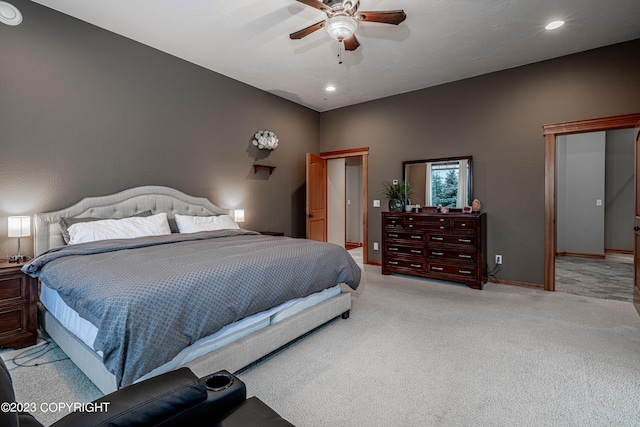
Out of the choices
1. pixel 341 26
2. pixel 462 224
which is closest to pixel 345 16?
pixel 341 26

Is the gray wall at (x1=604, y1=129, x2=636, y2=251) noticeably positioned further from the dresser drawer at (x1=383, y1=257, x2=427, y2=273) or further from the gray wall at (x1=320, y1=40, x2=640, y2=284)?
the dresser drawer at (x1=383, y1=257, x2=427, y2=273)

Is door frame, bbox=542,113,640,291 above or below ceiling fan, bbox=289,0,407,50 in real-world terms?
below

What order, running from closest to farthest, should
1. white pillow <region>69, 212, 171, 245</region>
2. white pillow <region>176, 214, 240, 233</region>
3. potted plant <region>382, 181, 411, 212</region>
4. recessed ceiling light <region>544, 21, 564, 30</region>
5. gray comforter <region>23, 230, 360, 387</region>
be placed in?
1. gray comforter <region>23, 230, 360, 387</region>
2. white pillow <region>69, 212, 171, 245</region>
3. recessed ceiling light <region>544, 21, 564, 30</region>
4. white pillow <region>176, 214, 240, 233</region>
5. potted plant <region>382, 181, 411, 212</region>

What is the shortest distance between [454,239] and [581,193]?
4.10 metres

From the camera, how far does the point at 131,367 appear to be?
148cm

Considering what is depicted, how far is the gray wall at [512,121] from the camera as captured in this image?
12.1ft

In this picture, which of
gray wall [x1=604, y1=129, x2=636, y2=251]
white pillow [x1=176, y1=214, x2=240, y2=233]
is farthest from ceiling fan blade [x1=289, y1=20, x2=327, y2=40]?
gray wall [x1=604, y1=129, x2=636, y2=251]

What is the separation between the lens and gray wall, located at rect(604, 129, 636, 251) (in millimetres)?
6117

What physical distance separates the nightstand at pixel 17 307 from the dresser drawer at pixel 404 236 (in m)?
4.17

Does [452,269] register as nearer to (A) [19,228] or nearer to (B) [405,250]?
(B) [405,250]

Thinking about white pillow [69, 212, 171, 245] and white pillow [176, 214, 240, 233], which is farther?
white pillow [176, 214, 240, 233]

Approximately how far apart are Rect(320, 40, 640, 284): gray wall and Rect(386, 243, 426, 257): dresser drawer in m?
1.00

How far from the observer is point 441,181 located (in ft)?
15.9

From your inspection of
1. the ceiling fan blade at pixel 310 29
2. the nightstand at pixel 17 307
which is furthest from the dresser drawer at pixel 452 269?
the nightstand at pixel 17 307
